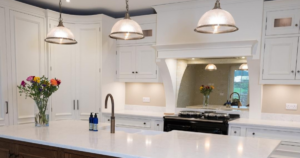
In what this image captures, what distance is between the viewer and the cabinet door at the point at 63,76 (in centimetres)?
392

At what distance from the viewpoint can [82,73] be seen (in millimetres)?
4168

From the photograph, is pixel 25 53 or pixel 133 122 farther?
pixel 133 122

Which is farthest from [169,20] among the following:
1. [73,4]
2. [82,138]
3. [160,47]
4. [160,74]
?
[82,138]

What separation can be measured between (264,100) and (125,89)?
251 centimetres

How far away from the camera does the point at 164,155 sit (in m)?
1.61

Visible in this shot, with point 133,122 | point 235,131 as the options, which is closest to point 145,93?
point 133,122

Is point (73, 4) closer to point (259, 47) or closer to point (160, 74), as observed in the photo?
point (160, 74)

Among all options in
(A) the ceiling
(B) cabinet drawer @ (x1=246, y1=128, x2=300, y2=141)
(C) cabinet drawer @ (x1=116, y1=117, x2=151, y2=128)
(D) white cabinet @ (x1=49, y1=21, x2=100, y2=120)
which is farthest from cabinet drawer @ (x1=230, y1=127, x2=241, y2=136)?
(D) white cabinet @ (x1=49, y1=21, x2=100, y2=120)

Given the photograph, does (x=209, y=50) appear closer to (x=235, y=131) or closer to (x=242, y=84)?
(x=242, y=84)

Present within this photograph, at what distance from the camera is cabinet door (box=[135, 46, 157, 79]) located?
4102mm

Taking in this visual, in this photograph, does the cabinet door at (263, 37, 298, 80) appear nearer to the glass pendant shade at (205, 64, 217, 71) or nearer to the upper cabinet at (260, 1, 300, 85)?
the upper cabinet at (260, 1, 300, 85)

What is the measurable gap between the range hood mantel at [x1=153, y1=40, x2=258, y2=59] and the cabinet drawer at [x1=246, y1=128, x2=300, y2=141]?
101cm

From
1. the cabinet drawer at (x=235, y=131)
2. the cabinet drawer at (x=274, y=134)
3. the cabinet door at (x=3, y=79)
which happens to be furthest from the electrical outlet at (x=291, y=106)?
the cabinet door at (x=3, y=79)

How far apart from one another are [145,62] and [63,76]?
1.42 meters
